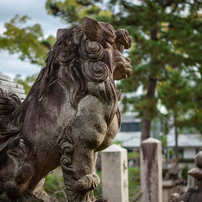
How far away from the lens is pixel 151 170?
5.21 metres

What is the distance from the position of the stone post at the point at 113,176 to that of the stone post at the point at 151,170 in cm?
107

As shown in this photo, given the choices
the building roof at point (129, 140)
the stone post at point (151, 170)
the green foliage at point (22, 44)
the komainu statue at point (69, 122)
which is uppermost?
the green foliage at point (22, 44)

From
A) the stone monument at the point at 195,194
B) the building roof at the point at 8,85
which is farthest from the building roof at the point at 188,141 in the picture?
the building roof at the point at 8,85

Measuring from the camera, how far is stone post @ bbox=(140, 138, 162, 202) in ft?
17.0

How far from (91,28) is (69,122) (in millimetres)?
588

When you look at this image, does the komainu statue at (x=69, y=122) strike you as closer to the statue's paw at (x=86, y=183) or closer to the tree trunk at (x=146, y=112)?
the statue's paw at (x=86, y=183)

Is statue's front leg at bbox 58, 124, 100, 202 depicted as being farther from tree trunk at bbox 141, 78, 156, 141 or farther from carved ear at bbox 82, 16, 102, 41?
tree trunk at bbox 141, 78, 156, 141

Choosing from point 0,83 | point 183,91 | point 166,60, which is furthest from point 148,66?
point 0,83

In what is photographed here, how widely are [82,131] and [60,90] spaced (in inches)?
12.0

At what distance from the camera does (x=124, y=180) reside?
431 cm

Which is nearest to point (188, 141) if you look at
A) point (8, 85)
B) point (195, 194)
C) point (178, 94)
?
point (178, 94)

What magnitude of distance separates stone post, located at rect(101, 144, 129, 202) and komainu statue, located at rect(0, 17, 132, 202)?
2.48 metres

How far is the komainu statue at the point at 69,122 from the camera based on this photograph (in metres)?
1.62

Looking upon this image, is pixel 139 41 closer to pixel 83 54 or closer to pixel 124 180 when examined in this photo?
pixel 124 180
